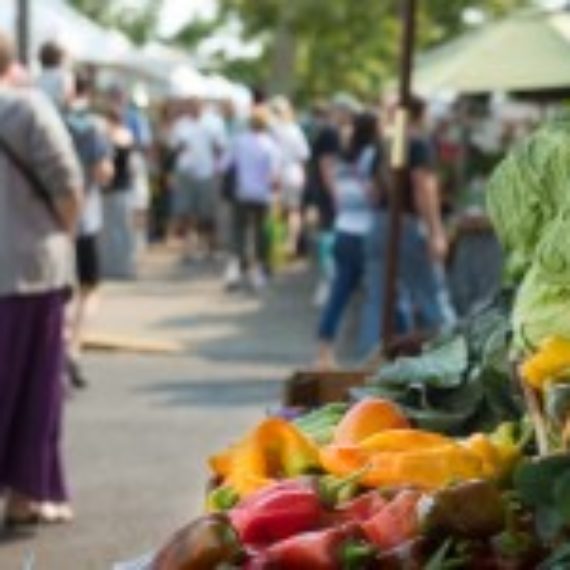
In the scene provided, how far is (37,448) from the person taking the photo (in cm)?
729

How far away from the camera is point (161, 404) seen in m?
10.8

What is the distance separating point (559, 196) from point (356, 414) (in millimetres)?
690

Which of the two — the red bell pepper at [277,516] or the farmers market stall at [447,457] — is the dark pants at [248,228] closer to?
the farmers market stall at [447,457]

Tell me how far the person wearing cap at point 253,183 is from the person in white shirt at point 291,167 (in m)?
1.69

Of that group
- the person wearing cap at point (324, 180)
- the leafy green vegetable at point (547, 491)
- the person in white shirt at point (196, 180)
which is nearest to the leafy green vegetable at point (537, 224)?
the leafy green vegetable at point (547, 491)

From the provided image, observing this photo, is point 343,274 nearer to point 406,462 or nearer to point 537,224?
point 537,224

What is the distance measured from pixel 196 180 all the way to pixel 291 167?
1591 mm

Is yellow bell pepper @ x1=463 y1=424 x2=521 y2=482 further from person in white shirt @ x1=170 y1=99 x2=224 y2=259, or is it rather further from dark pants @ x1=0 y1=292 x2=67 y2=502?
person in white shirt @ x1=170 y1=99 x2=224 y2=259

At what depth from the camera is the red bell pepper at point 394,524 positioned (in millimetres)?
3615

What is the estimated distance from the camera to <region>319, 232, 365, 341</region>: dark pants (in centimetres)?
1135

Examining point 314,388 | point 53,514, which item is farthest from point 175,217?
point 314,388

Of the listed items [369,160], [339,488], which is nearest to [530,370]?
[339,488]

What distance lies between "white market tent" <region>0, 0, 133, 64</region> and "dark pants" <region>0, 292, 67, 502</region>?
1029 cm

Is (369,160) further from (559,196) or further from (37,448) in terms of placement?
(559,196)
